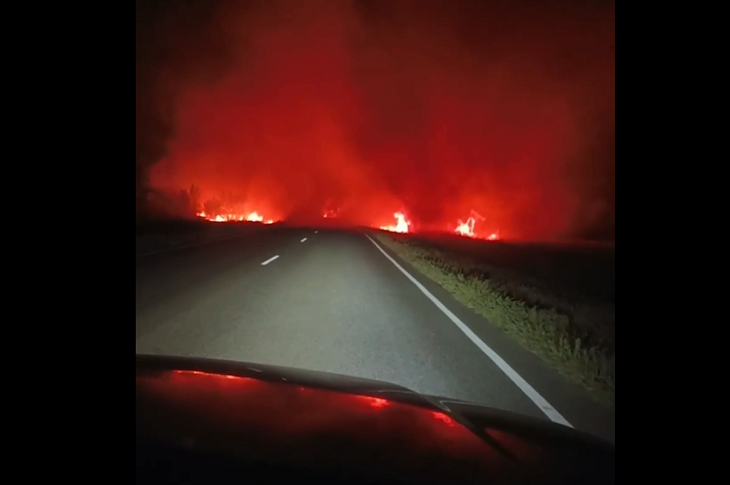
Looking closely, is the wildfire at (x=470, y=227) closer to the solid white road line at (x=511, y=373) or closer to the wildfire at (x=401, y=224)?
the wildfire at (x=401, y=224)

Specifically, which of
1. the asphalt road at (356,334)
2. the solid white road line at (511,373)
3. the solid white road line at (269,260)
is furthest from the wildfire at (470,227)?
the solid white road line at (511,373)

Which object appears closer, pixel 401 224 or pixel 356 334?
pixel 356 334

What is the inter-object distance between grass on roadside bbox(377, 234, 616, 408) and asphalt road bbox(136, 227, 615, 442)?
0.89ft

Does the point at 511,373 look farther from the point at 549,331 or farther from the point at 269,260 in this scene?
the point at 269,260

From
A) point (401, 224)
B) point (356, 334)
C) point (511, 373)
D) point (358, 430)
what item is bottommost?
point (511, 373)

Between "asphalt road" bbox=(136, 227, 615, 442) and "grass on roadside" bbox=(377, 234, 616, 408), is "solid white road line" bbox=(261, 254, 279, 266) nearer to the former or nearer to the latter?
"asphalt road" bbox=(136, 227, 615, 442)

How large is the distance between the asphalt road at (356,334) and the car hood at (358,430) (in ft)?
5.55

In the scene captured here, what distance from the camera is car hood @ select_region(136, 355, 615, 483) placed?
2.82 meters

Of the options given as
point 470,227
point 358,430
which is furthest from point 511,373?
point 470,227

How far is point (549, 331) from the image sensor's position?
848 cm

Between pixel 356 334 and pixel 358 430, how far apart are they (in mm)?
5036

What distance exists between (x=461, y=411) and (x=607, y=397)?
279 centimetres

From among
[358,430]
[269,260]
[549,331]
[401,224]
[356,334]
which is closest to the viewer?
[358,430]
